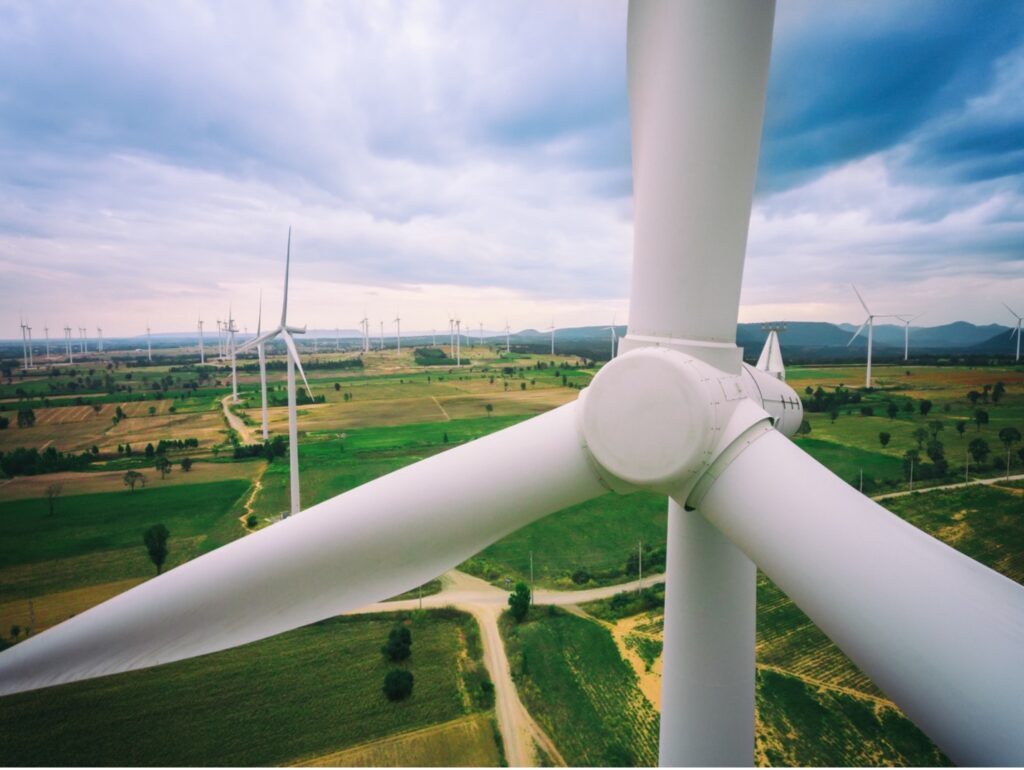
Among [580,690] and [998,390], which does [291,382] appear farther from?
[998,390]

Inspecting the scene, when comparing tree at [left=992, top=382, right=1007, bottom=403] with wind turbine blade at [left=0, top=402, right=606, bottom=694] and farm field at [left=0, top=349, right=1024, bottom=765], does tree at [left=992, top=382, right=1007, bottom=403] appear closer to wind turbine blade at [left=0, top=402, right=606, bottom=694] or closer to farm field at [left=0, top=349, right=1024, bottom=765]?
farm field at [left=0, top=349, right=1024, bottom=765]

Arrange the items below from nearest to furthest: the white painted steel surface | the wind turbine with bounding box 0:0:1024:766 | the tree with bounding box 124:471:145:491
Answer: the wind turbine with bounding box 0:0:1024:766, the white painted steel surface, the tree with bounding box 124:471:145:491

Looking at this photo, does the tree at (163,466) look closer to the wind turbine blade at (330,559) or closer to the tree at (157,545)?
the tree at (157,545)

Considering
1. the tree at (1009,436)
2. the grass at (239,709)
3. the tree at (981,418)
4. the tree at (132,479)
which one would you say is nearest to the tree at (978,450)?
the tree at (1009,436)

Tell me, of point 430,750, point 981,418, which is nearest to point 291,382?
point 430,750

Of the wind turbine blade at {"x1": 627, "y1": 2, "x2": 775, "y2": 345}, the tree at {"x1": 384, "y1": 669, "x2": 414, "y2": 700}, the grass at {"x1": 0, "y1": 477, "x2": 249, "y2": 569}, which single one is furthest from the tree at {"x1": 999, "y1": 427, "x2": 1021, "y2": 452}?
the grass at {"x1": 0, "y1": 477, "x2": 249, "y2": 569}

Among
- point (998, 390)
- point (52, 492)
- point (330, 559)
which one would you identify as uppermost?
point (330, 559)
